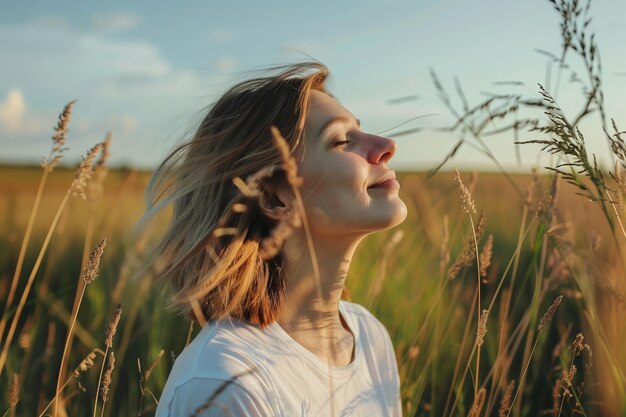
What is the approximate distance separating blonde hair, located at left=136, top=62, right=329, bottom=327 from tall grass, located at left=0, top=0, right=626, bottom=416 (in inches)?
4.5

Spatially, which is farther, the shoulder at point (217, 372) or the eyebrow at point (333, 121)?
the eyebrow at point (333, 121)

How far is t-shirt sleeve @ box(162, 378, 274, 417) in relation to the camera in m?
1.30

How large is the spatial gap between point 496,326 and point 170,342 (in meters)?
1.41

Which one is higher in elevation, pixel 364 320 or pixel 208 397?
pixel 364 320

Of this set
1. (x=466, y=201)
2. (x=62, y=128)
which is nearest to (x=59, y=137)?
(x=62, y=128)

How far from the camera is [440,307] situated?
2396 mm

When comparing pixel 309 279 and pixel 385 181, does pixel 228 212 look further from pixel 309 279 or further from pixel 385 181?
pixel 385 181

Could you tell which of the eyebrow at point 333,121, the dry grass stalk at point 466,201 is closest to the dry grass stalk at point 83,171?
the eyebrow at point 333,121

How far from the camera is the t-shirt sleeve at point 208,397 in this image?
1.30m

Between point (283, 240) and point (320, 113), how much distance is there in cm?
42

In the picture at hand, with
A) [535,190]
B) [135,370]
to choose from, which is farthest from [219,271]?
[135,370]

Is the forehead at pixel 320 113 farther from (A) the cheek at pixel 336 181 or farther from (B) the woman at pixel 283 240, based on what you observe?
(A) the cheek at pixel 336 181

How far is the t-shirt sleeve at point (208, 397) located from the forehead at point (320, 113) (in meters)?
0.67

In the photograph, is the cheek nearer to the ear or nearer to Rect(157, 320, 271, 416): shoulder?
the ear
